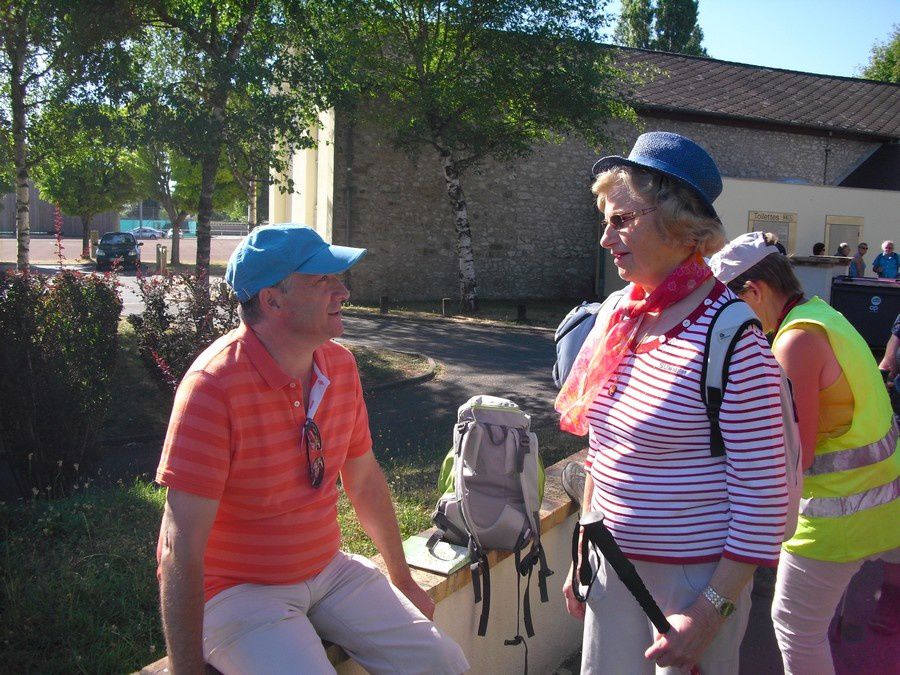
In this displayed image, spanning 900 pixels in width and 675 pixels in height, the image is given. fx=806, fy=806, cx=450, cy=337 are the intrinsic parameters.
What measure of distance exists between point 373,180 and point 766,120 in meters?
12.8

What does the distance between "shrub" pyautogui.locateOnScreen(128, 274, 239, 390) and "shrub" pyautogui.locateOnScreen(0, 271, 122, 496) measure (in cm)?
124

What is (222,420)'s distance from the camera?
206cm

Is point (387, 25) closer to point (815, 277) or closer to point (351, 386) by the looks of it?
point (815, 277)

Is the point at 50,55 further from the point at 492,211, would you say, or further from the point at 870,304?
the point at 870,304

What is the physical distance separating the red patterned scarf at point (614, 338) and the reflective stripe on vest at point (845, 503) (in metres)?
0.88

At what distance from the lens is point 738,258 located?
8.69ft

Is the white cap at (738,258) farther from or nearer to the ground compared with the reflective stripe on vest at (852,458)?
farther from the ground

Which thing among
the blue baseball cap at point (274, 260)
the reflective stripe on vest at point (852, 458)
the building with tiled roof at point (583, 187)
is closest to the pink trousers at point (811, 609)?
the reflective stripe on vest at point (852, 458)

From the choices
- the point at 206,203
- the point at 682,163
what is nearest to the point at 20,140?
the point at 206,203

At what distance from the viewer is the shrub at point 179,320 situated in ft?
24.8

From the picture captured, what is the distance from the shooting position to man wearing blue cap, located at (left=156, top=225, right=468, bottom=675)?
199 cm

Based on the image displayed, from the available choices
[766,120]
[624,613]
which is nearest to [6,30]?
[624,613]

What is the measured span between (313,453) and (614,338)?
888mm

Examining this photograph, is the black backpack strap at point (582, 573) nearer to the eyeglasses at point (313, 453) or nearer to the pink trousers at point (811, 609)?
the eyeglasses at point (313, 453)
